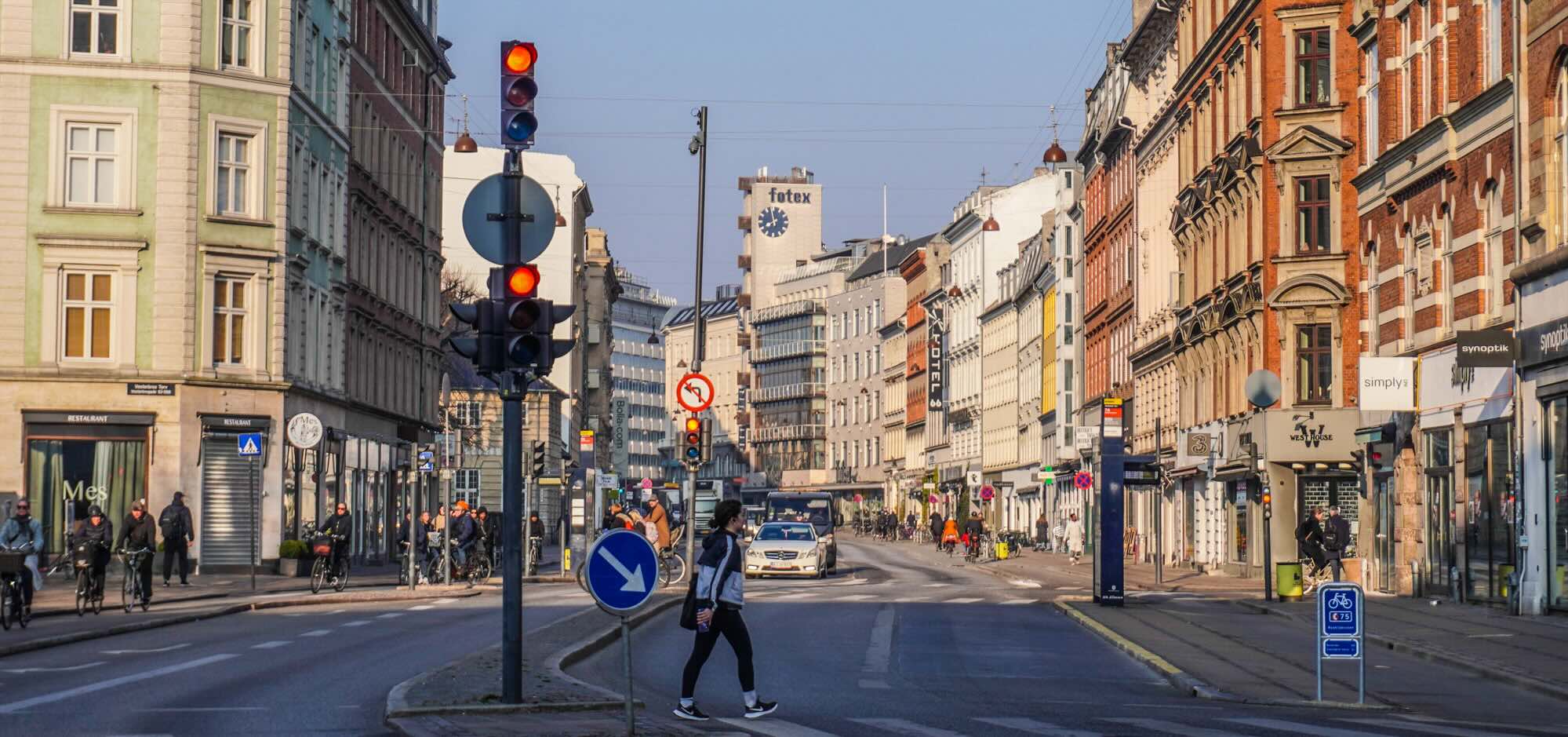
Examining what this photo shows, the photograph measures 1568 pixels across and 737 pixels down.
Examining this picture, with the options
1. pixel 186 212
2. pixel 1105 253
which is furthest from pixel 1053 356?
pixel 186 212

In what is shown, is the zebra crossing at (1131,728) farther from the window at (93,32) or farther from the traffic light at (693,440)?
the window at (93,32)

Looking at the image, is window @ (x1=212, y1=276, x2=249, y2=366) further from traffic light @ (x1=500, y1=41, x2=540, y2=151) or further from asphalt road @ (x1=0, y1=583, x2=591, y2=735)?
traffic light @ (x1=500, y1=41, x2=540, y2=151)

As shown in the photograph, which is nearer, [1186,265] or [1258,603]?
[1258,603]

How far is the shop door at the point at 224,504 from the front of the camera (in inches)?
1887

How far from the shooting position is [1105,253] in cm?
8738

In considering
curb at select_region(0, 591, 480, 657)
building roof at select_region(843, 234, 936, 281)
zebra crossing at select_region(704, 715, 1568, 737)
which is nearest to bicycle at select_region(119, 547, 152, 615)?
curb at select_region(0, 591, 480, 657)

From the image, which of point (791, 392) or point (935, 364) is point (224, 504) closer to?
point (935, 364)

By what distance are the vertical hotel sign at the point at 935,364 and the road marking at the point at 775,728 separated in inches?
4933

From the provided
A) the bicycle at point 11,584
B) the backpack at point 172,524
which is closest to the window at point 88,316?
the backpack at point 172,524

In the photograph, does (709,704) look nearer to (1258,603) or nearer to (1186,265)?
(1258,603)

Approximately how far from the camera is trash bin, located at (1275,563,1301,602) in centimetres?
3784

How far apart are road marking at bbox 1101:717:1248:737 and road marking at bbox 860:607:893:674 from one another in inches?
148

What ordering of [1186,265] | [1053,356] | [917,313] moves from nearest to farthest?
[1186,265] < [1053,356] < [917,313]

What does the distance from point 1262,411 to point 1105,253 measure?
36.3 meters
